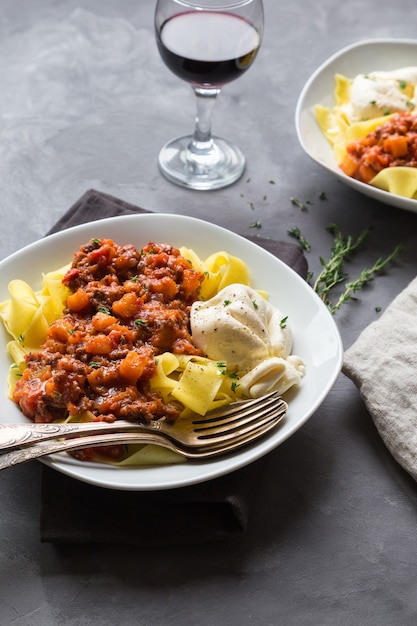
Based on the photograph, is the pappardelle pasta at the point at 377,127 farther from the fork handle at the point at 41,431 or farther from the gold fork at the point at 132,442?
the fork handle at the point at 41,431

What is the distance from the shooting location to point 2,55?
6.31 m

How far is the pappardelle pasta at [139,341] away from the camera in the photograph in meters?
3.49

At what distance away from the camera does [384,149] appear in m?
5.09

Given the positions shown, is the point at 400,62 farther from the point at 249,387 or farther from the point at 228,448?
the point at 228,448

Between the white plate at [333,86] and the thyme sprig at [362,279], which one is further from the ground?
the white plate at [333,86]

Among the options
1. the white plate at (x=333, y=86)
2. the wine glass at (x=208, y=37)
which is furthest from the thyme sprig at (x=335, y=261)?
the wine glass at (x=208, y=37)

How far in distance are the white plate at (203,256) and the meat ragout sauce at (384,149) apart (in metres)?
1.20

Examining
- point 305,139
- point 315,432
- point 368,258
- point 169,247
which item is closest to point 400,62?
point 305,139

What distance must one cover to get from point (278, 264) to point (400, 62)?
257 cm

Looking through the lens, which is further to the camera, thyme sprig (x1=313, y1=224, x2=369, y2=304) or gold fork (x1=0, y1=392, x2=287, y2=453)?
thyme sprig (x1=313, y1=224, x2=369, y2=304)

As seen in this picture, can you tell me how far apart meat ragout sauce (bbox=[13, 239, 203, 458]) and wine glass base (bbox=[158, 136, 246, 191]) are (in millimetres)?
1387

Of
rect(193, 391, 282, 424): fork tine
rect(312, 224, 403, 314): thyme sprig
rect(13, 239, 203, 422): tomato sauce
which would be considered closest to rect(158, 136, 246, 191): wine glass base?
rect(312, 224, 403, 314): thyme sprig

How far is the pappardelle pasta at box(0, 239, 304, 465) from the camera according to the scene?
3486mm

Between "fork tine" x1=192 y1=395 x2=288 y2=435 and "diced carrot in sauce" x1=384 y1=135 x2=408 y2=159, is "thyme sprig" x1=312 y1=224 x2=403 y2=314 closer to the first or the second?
"diced carrot in sauce" x1=384 y1=135 x2=408 y2=159
